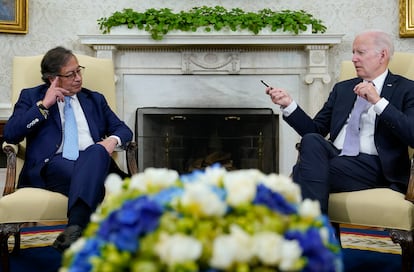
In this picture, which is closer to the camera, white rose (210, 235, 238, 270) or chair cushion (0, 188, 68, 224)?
white rose (210, 235, 238, 270)

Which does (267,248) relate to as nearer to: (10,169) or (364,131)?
(364,131)

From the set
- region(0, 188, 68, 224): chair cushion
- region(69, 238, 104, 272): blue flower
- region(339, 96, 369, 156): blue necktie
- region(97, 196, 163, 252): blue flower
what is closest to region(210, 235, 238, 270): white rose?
region(97, 196, 163, 252): blue flower

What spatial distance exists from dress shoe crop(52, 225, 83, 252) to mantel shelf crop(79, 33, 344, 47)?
2582 mm

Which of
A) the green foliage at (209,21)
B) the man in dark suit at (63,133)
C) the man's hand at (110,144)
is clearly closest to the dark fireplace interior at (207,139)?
the green foliage at (209,21)

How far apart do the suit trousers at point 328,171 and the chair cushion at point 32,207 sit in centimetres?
104

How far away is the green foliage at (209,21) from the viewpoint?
183 inches

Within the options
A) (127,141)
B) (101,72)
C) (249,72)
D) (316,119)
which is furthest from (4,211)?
(249,72)

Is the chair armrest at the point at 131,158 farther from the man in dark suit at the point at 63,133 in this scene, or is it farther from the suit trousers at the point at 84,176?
the suit trousers at the point at 84,176

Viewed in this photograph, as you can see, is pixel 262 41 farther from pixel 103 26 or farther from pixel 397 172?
pixel 397 172

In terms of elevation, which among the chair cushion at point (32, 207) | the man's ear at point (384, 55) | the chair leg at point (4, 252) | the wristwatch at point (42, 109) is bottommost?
the chair leg at point (4, 252)

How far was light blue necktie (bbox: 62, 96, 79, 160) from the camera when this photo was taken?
2.94 metres

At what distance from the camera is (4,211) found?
8.25ft

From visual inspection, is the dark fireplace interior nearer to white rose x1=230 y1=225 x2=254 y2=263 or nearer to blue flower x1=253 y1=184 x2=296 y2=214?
blue flower x1=253 y1=184 x2=296 y2=214

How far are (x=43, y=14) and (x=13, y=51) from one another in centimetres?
40
